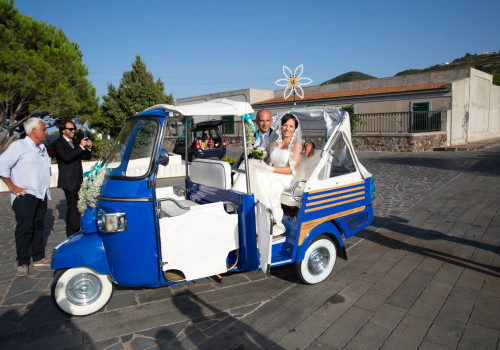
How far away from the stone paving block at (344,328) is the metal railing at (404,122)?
1908 cm

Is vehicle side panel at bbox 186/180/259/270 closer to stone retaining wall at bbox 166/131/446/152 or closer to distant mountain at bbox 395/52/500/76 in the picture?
stone retaining wall at bbox 166/131/446/152

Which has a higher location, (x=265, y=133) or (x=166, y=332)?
(x=265, y=133)

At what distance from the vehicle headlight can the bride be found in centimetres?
129

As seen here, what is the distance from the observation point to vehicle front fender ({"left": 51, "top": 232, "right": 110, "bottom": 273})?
10.8 ft

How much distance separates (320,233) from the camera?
13.5 feet

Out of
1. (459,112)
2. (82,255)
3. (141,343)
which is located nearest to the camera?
(141,343)

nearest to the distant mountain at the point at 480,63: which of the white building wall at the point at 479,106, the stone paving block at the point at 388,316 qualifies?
the white building wall at the point at 479,106

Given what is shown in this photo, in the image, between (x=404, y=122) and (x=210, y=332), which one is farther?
(x=404, y=122)

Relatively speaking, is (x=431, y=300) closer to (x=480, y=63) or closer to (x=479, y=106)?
(x=479, y=106)

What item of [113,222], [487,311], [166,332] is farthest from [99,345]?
Result: [487,311]

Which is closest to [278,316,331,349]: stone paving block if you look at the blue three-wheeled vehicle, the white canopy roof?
the blue three-wheeled vehicle

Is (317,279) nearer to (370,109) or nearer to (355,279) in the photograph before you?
(355,279)

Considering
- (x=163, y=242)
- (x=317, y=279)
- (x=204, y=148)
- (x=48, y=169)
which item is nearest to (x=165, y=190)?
(x=163, y=242)

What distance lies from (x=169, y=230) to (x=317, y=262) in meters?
1.90
